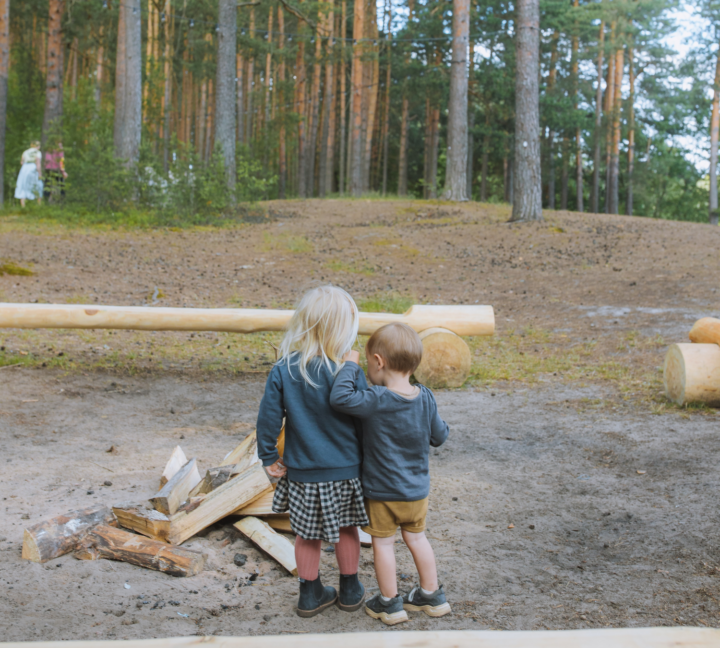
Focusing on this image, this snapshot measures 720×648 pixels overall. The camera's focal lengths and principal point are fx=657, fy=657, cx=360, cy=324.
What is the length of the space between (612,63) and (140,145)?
24.5 m

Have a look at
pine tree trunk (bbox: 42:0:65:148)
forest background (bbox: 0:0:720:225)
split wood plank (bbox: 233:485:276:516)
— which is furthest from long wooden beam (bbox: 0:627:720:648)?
pine tree trunk (bbox: 42:0:65:148)

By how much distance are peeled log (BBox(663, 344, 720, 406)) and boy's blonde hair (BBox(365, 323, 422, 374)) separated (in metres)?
3.88

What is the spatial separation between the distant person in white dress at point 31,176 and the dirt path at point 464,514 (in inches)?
475

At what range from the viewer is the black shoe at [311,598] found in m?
2.68

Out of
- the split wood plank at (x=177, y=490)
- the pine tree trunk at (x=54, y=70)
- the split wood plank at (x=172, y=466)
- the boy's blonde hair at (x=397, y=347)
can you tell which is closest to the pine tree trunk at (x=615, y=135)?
the pine tree trunk at (x=54, y=70)

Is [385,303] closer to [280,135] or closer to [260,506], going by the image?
[260,506]

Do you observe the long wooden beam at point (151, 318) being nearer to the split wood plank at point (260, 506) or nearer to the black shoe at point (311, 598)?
the split wood plank at point (260, 506)

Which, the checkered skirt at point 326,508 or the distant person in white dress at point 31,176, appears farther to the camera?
the distant person in white dress at point 31,176

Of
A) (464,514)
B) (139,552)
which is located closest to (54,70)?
(139,552)

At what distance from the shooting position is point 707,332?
231 inches

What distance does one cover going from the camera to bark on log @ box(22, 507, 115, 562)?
2951 mm

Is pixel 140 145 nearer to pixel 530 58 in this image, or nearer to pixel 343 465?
pixel 530 58

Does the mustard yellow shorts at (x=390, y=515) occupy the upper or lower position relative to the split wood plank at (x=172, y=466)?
upper

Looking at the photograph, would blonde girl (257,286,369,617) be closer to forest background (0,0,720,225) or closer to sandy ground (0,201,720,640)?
sandy ground (0,201,720,640)
